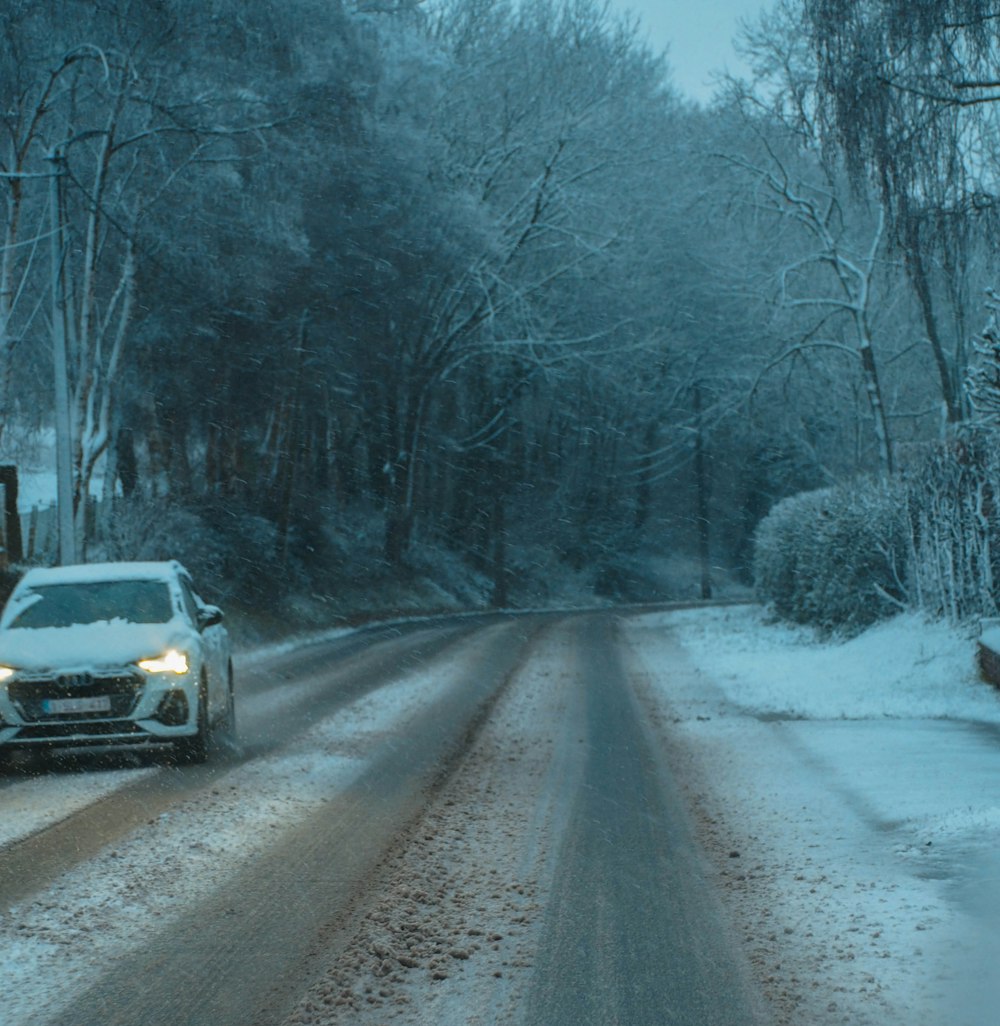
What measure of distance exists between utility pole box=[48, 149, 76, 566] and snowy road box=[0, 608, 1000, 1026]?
8987 millimetres

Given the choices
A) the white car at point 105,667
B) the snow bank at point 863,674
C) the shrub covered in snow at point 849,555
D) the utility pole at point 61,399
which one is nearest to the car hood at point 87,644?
the white car at point 105,667

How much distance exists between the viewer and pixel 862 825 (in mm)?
8320

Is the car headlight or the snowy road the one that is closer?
the snowy road

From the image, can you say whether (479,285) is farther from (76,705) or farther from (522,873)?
(522,873)

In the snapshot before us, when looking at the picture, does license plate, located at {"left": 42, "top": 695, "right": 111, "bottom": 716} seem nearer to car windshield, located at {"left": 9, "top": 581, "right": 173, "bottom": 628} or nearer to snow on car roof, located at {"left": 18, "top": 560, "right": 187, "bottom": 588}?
car windshield, located at {"left": 9, "top": 581, "right": 173, "bottom": 628}

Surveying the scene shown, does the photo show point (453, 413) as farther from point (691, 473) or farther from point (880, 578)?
point (880, 578)

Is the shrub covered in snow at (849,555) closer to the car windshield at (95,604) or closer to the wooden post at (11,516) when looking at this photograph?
the car windshield at (95,604)

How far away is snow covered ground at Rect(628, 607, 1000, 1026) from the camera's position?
5375mm

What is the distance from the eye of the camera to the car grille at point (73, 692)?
10586mm

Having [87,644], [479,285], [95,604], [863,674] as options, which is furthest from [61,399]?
[479,285]

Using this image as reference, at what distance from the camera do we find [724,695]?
1672 cm

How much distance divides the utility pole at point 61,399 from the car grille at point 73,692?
1143 cm

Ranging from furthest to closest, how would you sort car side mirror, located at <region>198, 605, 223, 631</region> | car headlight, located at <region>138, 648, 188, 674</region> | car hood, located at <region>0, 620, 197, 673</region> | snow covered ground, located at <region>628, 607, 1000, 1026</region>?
car side mirror, located at <region>198, 605, 223, 631</region> → car headlight, located at <region>138, 648, 188, 674</region> → car hood, located at <region>0, 620, 197, 673</region> → snow covered ground, located at <region>628, 607, 1000, 1026</region>

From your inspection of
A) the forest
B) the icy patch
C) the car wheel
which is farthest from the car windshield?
the forest
